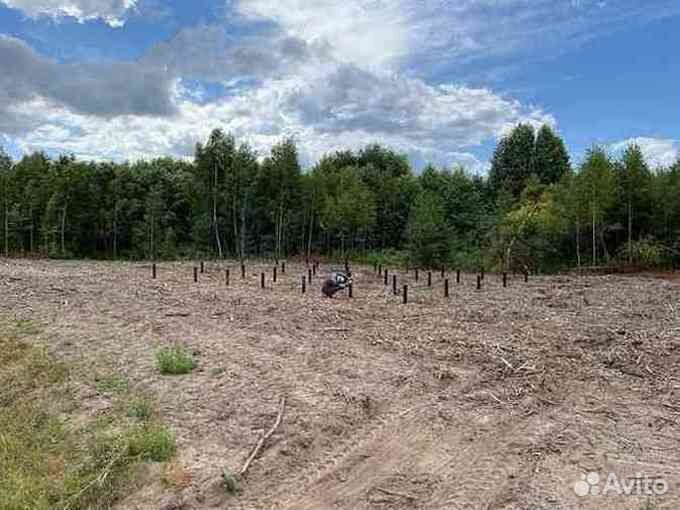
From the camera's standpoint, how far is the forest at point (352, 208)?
1917 centimetres

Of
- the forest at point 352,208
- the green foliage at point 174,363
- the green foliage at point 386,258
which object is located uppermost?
the forest at point 352,208

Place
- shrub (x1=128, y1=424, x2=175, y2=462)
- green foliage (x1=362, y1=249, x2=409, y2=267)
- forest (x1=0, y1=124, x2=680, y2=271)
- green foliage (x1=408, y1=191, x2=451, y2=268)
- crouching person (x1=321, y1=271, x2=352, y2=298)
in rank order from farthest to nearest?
green foliage (x1=362, y1=249, x2=409, y2=267) → green foliage (x1=408, y1=191, x2=451, y2=268) → forest (x1=0, y1=124, x2=680, y2=271) → crouching person (x1=321, y1=271, x2=352, y2=298) → shrub (x1=128, y1=424, x2=175, y2=462)

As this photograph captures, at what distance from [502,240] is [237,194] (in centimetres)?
1123

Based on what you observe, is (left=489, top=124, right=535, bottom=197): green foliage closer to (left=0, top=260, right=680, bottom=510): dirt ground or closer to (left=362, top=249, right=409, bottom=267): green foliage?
(left=362, top=249, right=409, bottom=267): green foliage

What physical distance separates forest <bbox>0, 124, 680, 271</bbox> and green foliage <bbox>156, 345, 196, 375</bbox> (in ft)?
46.8

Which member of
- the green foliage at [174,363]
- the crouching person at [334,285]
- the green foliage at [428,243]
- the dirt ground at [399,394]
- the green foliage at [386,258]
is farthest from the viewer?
the green foliage at [386,258]

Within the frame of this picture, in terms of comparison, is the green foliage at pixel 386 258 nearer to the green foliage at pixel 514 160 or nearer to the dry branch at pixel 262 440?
the green foliage at pixel 514 160

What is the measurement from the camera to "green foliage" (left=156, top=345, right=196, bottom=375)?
20.5 feet

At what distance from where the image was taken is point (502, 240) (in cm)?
2017

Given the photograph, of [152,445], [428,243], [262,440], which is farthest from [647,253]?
[152,445]

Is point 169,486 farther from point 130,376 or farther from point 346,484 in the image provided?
point 130,376

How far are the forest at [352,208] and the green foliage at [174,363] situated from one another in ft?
46.8

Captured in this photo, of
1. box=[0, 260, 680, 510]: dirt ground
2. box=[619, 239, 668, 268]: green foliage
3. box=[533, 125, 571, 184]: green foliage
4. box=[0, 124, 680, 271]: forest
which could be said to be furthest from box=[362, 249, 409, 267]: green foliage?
box=[0, 260, 680, 510]: dirt ground

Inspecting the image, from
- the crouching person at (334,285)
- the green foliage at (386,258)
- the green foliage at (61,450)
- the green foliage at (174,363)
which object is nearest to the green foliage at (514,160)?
the green foliage at (386,258)
